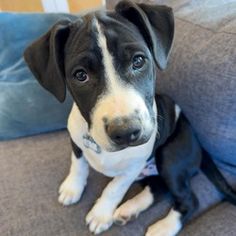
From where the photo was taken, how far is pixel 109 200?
118cm

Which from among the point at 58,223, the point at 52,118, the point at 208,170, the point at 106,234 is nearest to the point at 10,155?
the point at 52,118

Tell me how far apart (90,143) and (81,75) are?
264 mm

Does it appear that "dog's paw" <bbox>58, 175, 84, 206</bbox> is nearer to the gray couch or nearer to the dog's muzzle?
the gray couch

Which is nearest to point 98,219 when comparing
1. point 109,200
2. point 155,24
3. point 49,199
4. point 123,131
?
point 109,200

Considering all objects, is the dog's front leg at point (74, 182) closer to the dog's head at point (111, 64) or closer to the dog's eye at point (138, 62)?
the dog's head at point (111, 64)

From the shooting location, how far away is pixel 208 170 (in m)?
1.28

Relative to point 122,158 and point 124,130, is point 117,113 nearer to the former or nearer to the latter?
point 124,130

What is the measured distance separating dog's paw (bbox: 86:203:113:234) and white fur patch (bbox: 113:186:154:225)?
0.02 m

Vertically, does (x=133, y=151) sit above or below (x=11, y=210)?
above

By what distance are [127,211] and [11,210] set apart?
37 cm

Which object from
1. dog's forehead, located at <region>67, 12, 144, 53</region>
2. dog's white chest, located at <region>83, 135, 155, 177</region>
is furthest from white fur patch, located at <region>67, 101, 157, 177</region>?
dog's forehead, located at <region>67, 12, 144, 53</region>

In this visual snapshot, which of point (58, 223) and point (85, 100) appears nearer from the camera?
point (85, 100)

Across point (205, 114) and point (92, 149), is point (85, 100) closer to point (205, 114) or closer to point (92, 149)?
point (92, 149)

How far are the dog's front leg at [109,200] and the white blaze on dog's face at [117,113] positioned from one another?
0.79 ft
